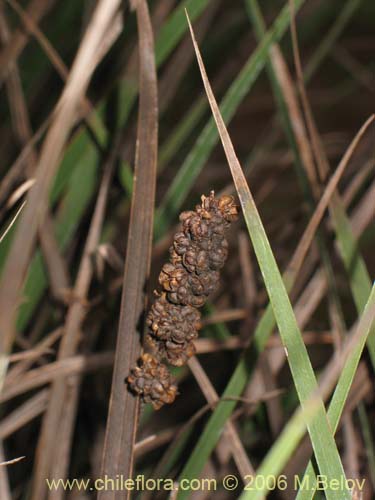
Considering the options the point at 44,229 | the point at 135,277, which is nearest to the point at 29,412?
the point at 44,229

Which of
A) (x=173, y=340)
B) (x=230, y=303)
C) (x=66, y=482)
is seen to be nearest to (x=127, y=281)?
(x=173, y=340)

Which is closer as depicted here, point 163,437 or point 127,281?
point 127,281

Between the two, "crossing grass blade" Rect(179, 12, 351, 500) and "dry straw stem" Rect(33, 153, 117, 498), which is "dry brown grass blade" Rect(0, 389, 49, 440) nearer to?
"dry straw stem" Rect(33, 153, 117, 498)

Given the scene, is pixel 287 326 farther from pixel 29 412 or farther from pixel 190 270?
pixel 29 412

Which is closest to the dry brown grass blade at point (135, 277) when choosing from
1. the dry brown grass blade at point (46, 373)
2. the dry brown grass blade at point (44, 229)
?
the dry brown grass blade at point (46, 373)

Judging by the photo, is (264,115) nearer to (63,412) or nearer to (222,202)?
(63,412)

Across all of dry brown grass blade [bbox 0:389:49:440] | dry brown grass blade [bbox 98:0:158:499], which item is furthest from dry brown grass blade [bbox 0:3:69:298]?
dry brown grass blade [bbox 98:0:158:499]

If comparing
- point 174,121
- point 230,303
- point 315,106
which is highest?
point 315,106
